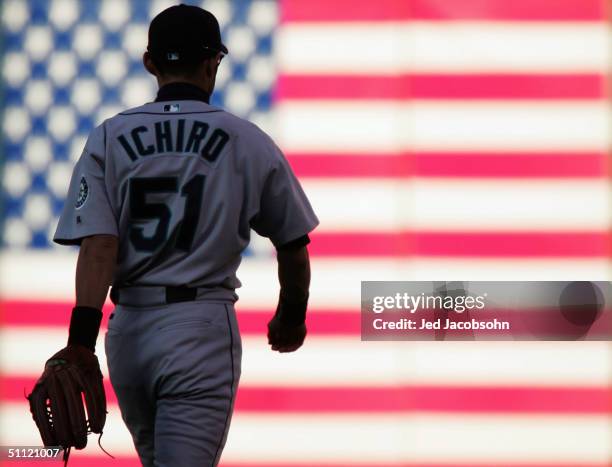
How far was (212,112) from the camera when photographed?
182 cm

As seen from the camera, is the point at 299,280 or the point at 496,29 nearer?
the point at 299,280

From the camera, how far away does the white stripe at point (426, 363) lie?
3273mm

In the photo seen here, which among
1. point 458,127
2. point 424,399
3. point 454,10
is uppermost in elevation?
point 454,10

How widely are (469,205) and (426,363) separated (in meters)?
0.53

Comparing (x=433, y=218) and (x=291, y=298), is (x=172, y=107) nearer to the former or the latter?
(x=291, y=298)

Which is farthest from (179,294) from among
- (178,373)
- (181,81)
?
(181,81)

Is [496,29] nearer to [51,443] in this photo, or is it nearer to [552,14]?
[552,14]

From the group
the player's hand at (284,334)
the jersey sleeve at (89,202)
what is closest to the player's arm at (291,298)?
the player's hand at (284,334)

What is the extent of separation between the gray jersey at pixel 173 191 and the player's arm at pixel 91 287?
3 cm

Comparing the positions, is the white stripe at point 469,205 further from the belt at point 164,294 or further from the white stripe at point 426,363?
the belt at point 164,294

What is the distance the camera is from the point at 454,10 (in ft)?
10.9

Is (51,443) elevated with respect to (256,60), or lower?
lower

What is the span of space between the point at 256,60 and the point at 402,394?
1184mm

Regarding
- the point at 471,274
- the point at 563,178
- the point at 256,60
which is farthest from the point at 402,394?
→ the point at 256,60
